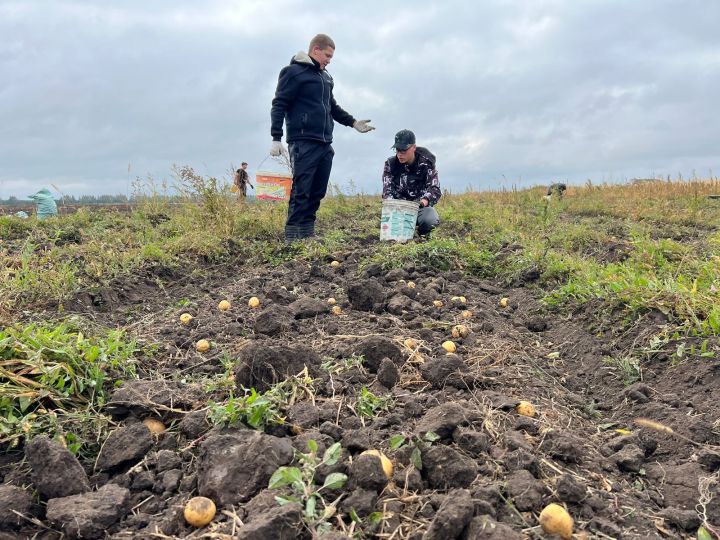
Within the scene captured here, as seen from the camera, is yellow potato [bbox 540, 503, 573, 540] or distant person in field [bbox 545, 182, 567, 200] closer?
yellow potato [bbox 540, 503, 573, 540]

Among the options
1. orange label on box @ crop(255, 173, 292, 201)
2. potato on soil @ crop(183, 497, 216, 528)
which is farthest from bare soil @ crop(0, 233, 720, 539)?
orange label on box @ crop(255, 173, 292, 201)

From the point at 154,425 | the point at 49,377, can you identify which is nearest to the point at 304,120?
the point at 49,377

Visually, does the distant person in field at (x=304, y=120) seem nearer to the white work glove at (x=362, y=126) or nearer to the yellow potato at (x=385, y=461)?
the white work glove at (x=362, y=126)

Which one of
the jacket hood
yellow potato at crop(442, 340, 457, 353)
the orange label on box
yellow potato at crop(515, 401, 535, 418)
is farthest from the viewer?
the orange label on box

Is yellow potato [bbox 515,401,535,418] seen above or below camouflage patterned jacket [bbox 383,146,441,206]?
below

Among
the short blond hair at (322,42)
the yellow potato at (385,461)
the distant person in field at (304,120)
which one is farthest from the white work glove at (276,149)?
the yellow potato at (385,461)

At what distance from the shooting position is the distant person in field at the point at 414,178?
588 cm

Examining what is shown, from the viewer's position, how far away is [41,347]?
6.52ft

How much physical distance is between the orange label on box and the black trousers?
6.60ft

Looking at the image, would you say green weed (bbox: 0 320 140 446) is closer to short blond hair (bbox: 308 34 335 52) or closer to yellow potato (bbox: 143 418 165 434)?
yellow potato (bbox: 143 418 165 434)

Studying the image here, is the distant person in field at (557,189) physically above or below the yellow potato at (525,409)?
above

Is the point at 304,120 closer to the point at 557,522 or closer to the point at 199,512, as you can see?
the point at 199,512

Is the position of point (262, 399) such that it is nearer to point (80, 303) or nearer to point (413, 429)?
point (413, 429)

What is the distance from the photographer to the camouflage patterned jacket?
618 cm
